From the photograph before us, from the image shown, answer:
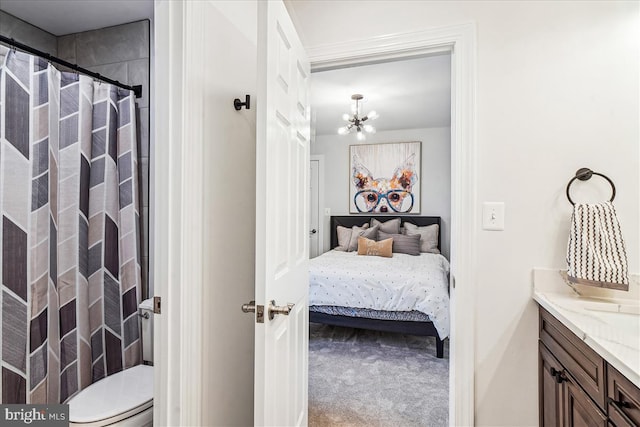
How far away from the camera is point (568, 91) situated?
139 cm

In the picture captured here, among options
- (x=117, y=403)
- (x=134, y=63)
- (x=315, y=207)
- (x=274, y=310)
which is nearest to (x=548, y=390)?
(x=274, y=310)

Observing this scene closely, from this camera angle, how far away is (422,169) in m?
5.02

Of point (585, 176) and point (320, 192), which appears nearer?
point (585, 176)

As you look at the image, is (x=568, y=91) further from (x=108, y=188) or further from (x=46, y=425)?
(x=46, y=425)

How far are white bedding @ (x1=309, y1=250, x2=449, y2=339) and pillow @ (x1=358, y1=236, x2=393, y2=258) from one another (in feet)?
3.03

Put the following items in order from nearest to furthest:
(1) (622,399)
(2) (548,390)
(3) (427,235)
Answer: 1. (1) (622,399)
2. (2) (548,390)
3. (3) (427,235)

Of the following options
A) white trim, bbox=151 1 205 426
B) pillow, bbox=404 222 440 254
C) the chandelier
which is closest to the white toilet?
white trim, bbox=151 1 205 426

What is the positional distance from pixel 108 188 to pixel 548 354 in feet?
7.66

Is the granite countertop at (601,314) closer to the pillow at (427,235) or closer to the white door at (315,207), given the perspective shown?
the pillow at (427,235)

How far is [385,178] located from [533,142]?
374 centimetres

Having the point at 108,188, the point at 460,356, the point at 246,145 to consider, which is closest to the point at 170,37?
the point at 246,145

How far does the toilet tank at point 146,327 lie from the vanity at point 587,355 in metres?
1.92
